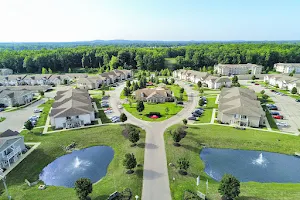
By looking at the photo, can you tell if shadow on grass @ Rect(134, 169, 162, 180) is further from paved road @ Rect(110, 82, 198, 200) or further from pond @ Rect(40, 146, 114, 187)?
pond @ Rect(40, 146, 114, 187)

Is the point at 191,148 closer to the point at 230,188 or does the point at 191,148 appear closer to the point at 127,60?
the point at 230,188

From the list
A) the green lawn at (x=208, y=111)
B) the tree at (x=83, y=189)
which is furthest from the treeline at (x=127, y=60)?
the tree at (x=83, y=189)

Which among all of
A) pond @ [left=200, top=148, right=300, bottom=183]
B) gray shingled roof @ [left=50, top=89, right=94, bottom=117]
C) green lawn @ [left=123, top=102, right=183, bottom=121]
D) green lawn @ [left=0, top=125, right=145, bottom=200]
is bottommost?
pond @ [left=200, top=148, right=300, bottom=183]

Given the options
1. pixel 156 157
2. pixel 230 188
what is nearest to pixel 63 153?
pixel 156 157

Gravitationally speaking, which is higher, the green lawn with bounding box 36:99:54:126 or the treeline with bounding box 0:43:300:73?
the treeline with bounding box 0:43:300:73

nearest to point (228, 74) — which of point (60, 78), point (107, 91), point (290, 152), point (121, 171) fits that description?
point (107, 91)

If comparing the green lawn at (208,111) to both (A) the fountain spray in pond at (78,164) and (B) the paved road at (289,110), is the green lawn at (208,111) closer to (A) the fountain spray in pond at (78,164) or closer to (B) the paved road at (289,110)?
(B) the paved road at (289,110)

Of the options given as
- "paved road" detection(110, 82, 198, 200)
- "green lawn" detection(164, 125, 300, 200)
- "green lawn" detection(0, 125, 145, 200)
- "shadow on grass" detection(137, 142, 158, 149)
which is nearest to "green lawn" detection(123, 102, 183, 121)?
"paved road" detection(110, 82, 198, 200)
